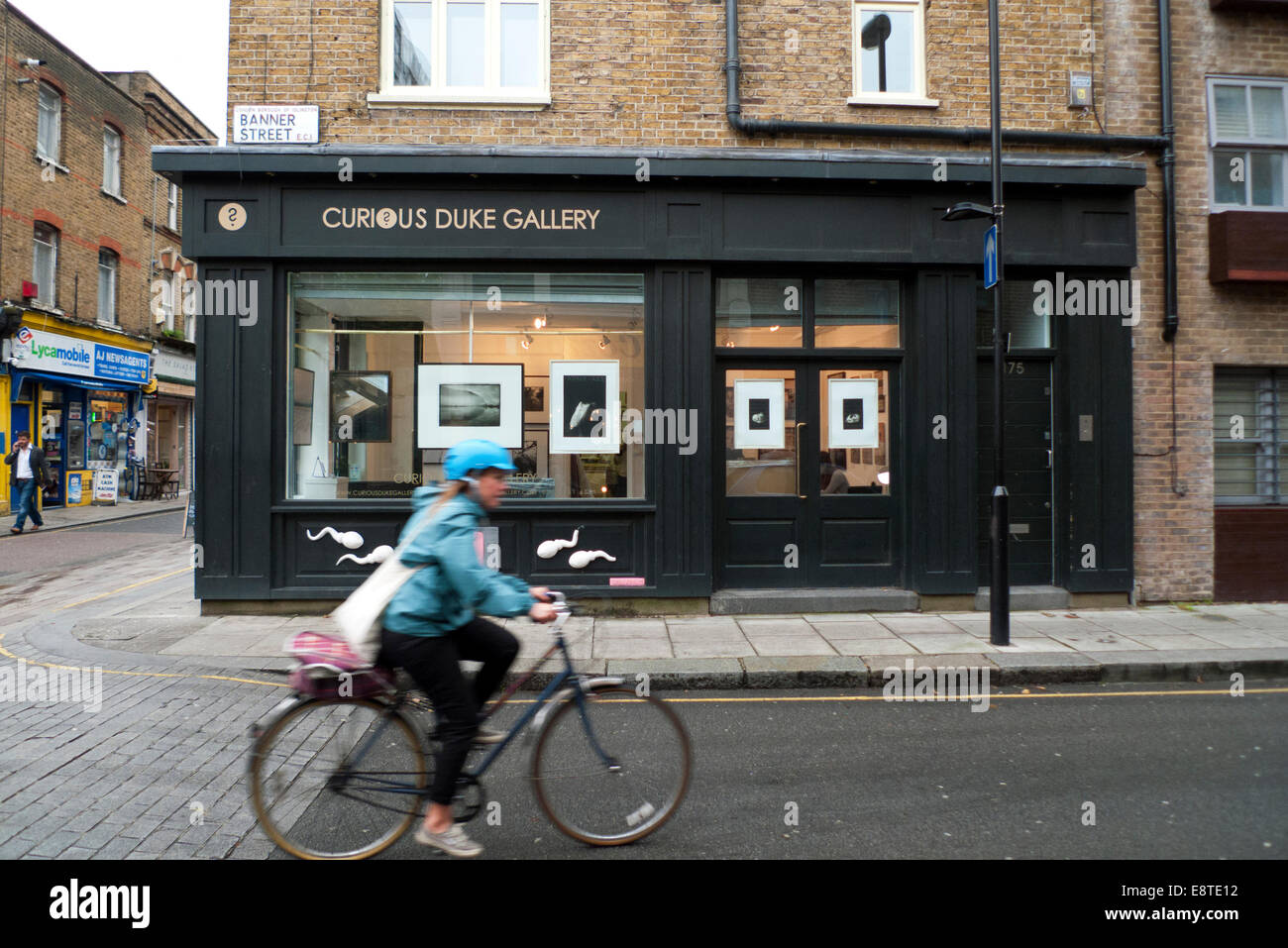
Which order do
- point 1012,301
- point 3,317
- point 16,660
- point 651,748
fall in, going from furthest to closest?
point 3,317 < point 1012,301 < point 16,660 < point 651,748

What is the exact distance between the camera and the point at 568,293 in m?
9.10

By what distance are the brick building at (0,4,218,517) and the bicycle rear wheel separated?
18363 millimetres

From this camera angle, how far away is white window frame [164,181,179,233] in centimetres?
2630

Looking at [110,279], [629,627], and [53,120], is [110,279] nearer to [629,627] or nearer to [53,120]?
[53,120]

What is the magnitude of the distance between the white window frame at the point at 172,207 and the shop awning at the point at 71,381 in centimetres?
604

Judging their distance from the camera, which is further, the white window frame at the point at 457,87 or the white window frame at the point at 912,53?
the white window frame at the point at 912,53

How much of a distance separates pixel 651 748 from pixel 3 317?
2131 cm

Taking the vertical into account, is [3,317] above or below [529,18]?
below

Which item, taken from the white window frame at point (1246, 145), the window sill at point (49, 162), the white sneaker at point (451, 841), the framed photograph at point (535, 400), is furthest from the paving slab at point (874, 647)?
the window sill at point (49, 162)

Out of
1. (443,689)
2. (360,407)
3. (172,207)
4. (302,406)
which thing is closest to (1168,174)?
(360,407)

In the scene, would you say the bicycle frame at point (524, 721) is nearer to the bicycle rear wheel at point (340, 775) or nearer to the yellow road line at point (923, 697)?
the bicycle rear wheel at point (340, 775)

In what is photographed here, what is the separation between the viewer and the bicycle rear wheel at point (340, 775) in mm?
3467
